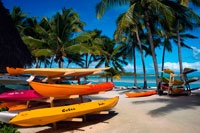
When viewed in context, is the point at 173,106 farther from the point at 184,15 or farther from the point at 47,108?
the point at 184,15

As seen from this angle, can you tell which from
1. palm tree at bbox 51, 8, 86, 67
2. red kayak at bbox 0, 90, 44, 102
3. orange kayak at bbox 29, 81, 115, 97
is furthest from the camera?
palm tree at bbox 51, 8, 86, 67

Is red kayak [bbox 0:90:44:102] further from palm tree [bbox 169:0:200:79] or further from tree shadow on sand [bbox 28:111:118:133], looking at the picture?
palm tree [bbox 169:0:200:79]

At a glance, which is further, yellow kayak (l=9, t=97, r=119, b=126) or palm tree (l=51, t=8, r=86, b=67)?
palm tree (l=51, t=8, r=86, b=67)

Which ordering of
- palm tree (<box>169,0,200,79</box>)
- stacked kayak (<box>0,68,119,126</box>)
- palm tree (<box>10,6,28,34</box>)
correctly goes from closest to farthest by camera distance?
1. stacked kayak (<box>0,68,119,126</box>)
2. palm tree (<box>169,0,200,79</box>)
3. palm tree (<box>10,6,28,34</box>)

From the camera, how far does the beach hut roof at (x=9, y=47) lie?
552cm

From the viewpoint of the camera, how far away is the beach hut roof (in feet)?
18.1

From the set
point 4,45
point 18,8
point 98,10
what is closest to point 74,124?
point 4,45

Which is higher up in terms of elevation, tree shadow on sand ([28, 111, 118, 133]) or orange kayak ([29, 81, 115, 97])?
orange kayak ([29, 81, 115, 97])

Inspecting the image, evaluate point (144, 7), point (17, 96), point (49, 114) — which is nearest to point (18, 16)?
point (144, 7)

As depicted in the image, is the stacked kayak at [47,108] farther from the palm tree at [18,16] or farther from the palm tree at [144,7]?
the palm tree at [18,16]

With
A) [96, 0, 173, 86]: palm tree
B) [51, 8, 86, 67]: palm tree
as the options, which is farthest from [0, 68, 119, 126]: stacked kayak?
[51, 8, 86, 67]: palm tree

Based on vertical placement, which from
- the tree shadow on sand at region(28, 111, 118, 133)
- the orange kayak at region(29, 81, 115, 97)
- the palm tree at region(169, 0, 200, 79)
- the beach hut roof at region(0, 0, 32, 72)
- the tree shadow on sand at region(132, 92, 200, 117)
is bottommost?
the tree shadow on sand at region(28, 111, 118, 133)

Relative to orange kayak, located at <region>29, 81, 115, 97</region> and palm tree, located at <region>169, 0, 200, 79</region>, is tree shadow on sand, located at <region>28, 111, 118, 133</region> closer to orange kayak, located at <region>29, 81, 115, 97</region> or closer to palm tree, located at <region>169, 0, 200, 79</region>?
orange kayak, located at <region>29, 81, 115, 97</region>

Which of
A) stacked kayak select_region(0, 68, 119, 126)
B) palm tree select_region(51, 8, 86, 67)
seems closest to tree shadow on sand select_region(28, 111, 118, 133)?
stacked kayak select_region(0, 68, 119, 126)
